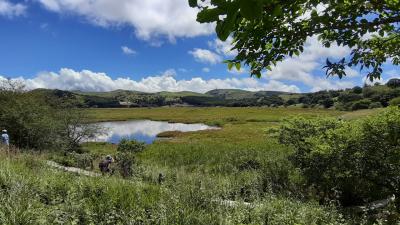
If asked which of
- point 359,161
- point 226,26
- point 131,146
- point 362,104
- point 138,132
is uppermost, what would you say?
point 226,26

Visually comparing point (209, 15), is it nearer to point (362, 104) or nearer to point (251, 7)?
point (251, 7)

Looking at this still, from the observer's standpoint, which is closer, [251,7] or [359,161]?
[251,7]

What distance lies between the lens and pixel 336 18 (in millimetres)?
5711

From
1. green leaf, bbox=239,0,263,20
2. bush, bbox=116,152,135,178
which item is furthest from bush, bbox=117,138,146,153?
green leaf, bbox=239,0,263,20

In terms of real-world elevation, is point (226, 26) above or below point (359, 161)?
above

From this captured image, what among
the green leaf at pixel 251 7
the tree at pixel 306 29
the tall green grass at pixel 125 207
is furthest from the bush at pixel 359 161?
the green leaf at pixel 251 7

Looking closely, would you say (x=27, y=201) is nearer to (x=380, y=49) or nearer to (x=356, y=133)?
(x=380, y=49)

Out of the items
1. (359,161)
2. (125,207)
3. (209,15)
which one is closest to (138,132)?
(359,161)

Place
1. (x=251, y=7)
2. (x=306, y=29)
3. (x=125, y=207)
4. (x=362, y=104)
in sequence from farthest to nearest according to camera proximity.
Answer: (x=362, y=104) → (x=125, y=207) → (x=306, y=29) → (x=251, y=7)

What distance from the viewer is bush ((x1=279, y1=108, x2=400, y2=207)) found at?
42.4 ft

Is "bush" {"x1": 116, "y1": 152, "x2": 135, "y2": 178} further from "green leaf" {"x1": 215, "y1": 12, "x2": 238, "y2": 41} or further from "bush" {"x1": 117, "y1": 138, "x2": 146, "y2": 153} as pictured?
"green leaf" {"x1": 215, "y1": 12, "x2": 238, "y2": 41}

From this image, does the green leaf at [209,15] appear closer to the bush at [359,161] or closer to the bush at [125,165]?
the bush at [359,161]

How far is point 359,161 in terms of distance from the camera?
532 inches

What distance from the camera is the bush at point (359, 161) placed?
1292 centimetres
